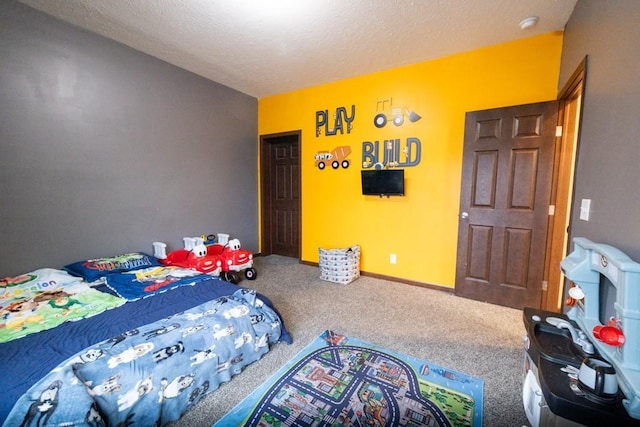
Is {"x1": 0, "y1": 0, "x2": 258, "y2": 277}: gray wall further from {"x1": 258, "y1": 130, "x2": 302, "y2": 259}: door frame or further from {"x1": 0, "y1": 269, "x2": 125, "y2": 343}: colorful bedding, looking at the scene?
{"x1": 258, "y1": 130, "x2": 302, "y2": 259}: door frame

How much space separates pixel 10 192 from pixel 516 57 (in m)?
4.76

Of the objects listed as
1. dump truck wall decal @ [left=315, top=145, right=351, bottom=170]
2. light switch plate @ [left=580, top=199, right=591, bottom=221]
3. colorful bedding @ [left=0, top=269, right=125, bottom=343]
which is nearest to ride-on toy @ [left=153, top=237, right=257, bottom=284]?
colorful bedding @ [left=0, top=269, right=125, bottom=343]

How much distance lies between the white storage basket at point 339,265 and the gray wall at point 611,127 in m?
2.16

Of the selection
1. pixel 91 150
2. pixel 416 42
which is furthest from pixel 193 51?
pixel 416 42

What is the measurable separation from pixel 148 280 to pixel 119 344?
107cm

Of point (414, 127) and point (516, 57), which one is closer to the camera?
point (516, 57)

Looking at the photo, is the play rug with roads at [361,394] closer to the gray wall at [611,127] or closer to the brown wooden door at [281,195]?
the gray wall at [611,127]

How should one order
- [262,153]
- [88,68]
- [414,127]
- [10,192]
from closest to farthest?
[10,192]
[88,68]
[414,127]
[262,153]

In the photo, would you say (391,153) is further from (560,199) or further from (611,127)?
(611,127)

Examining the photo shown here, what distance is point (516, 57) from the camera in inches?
104

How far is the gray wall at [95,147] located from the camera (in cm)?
227

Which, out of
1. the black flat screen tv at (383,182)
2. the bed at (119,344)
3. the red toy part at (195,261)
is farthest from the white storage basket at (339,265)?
the bed at (119,344)

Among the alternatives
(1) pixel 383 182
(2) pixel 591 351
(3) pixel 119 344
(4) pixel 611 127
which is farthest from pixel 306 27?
(2) pixel 591 351

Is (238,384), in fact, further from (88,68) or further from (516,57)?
(516,57)
